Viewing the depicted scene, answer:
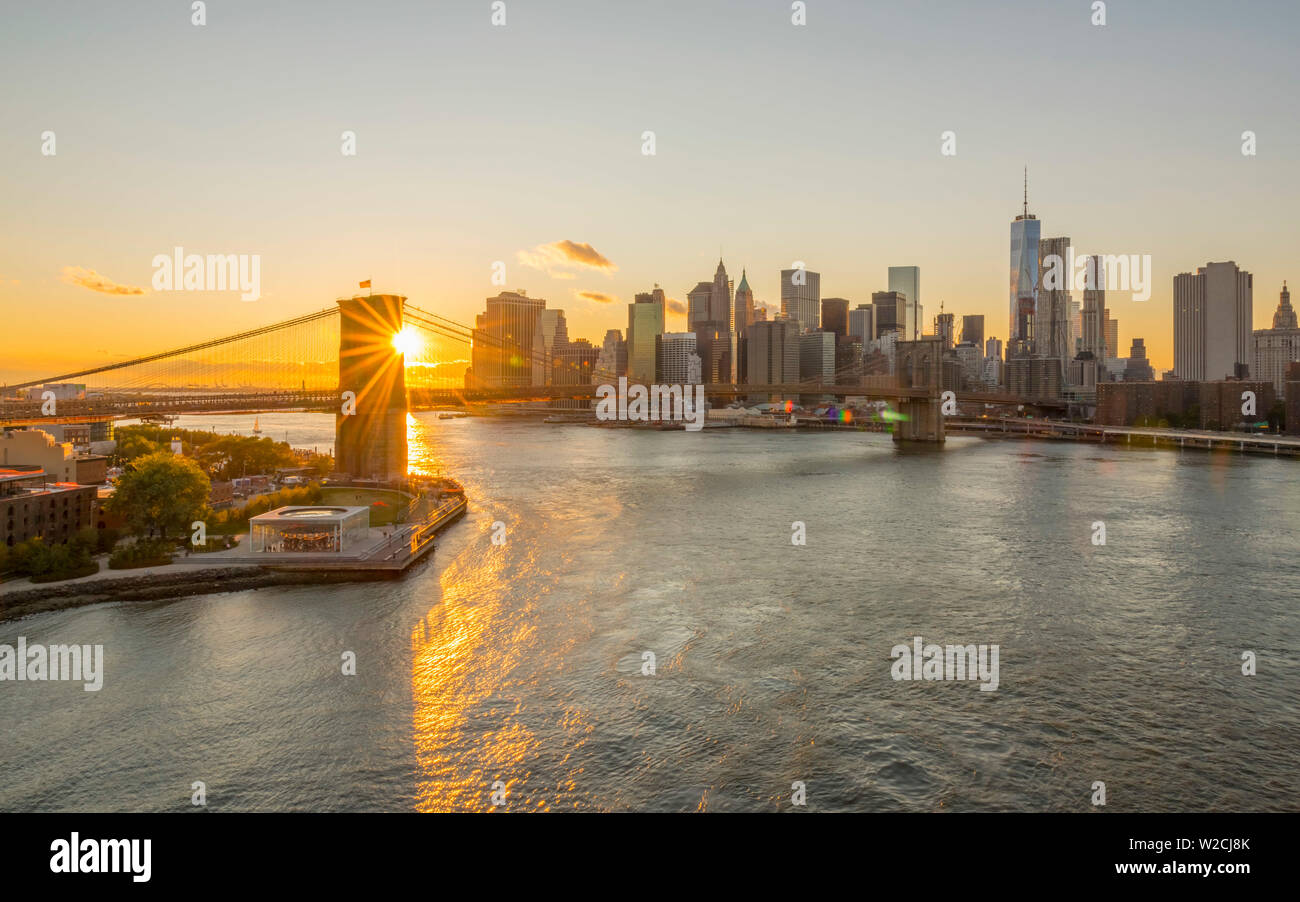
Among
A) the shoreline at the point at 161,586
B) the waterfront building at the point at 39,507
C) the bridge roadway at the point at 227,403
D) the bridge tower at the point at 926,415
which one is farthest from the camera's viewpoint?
the bridge tower at the point at 926,415

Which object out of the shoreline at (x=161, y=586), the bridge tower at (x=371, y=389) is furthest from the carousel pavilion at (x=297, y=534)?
the bridge tower at (x=371, y=389)

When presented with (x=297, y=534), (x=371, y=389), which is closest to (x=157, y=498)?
(x=297, y=534)

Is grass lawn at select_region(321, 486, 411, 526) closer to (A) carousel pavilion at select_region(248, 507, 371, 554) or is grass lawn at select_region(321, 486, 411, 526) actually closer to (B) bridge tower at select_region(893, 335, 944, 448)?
(A) carousel pavilion at select_region(248, 507, 371, 554)

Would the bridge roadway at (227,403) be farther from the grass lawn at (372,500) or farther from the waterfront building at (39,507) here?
the waterfront building at (39,507)

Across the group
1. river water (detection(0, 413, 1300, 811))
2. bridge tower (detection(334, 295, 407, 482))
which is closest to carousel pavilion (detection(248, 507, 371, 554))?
river water (detection(0, 413, 1300, 811))

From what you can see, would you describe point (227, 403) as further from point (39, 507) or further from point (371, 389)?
point (39, 507)
